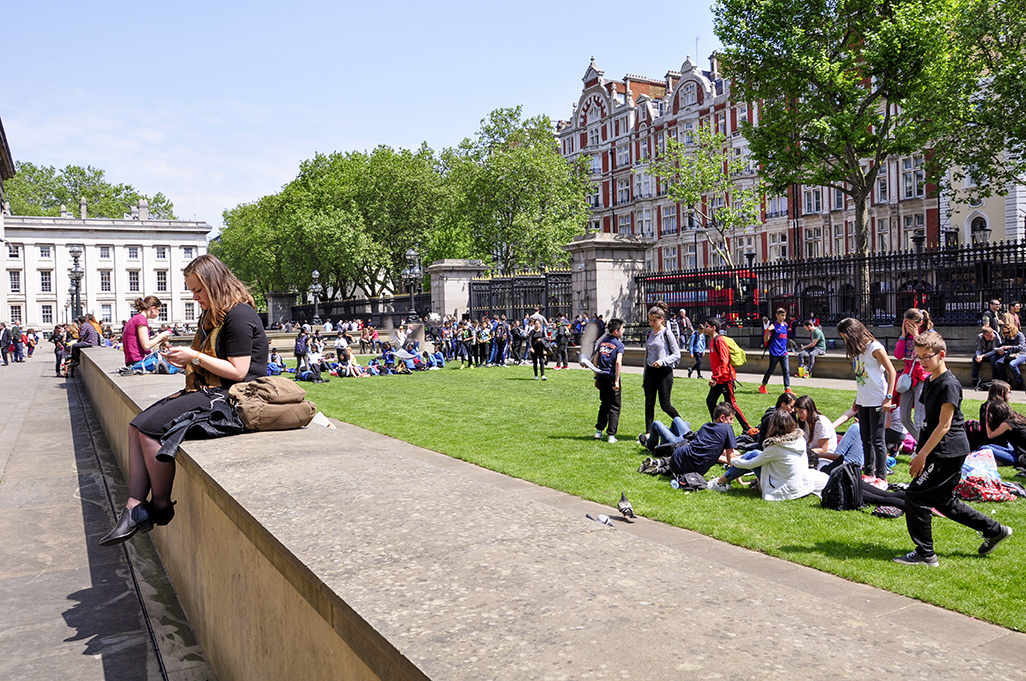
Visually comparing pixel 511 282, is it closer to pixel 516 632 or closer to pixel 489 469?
pixel 489 469

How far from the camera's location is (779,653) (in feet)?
5.58

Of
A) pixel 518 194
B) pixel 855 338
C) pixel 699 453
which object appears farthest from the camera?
pixel 518 194

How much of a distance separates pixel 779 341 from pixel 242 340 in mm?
13109

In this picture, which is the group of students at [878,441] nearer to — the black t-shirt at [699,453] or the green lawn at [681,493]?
the black t-shirt at [699,453]

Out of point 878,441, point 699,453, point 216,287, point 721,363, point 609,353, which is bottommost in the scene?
point 699,453

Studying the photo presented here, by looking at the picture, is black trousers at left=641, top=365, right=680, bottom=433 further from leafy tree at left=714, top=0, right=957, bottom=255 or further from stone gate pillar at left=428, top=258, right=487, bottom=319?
stone gate pillar at left=428, top=258, right=487, bottom=319

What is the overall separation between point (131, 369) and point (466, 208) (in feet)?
127

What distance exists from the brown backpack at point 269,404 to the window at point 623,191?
209ft

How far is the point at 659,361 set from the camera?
1030 centimetres

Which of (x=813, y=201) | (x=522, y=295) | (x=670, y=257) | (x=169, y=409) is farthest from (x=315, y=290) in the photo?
(x=169, y=409)

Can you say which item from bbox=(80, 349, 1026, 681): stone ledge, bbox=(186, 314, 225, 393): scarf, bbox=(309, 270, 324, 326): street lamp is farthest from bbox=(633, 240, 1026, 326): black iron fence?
bbox=(309, 270, 324, 326): street lamp

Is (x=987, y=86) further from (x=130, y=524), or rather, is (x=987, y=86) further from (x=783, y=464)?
(x=130, y=524)

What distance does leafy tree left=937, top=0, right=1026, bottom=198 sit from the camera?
2430 centimetres

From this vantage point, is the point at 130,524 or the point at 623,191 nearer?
the point at 130,524
